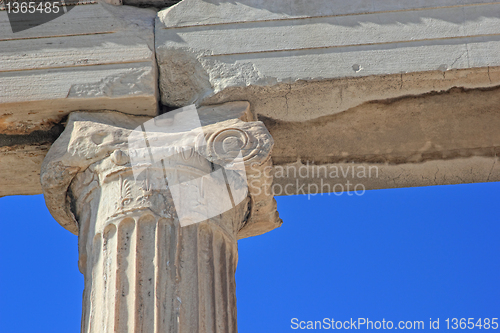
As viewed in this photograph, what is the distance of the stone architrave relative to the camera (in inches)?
171

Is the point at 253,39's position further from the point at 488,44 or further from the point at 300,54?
the point at 488,44

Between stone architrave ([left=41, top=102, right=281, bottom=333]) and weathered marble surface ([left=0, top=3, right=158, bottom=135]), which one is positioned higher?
weathered marble surface ([left=0, top=3, right=158, bottom=135])

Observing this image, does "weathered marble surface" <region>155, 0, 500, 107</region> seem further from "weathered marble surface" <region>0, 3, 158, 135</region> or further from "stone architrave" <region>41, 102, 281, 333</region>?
Answer: "stone architrave" <region>41, 102, 281, 333</region>

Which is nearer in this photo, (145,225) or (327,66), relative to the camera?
(145,225)

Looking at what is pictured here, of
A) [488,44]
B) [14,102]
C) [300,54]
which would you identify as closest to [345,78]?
[300,54]

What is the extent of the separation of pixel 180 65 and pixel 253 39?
0.61 metres

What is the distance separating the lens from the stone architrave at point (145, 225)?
171 inches

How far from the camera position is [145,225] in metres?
4.58

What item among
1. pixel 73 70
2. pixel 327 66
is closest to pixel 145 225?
pixel 73 70

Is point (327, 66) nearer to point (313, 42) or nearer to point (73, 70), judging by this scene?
point (313, 42)

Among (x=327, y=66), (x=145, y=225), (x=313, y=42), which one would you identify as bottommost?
(x=145, y=225)

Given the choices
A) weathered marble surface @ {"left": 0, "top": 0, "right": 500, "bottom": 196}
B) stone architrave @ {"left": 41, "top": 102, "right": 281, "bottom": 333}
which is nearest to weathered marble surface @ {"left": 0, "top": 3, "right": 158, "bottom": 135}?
weathered marble surface @ {"left": 0, "top": 0, "right": 500, "bottom": 196}

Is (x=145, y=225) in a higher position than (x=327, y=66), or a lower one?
lower

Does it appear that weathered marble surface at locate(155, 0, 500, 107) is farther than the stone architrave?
Yes
